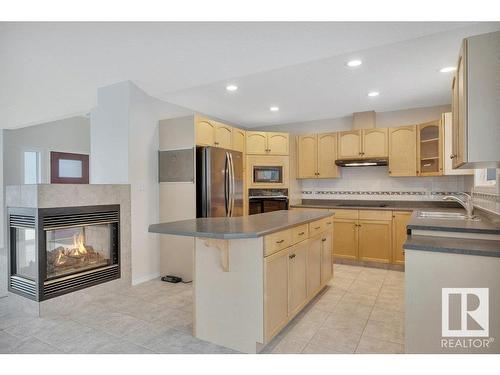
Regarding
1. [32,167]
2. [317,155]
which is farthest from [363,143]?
[32,167]

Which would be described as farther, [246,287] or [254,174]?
[254,174]

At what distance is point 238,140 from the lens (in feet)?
14.9

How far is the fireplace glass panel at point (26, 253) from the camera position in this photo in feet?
9.14

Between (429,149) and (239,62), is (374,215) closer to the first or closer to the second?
(429,149)

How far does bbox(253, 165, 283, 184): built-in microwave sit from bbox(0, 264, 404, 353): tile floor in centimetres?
208

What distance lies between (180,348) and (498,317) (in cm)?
192

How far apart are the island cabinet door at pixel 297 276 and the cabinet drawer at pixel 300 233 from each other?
0.05 m

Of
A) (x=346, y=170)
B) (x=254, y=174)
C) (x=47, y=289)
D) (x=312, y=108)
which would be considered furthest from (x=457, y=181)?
(x=47, y=289)

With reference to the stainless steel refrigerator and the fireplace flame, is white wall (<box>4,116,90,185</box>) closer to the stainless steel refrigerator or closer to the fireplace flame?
the fireplace flame

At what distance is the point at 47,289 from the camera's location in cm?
274

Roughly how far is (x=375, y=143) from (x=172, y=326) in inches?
142

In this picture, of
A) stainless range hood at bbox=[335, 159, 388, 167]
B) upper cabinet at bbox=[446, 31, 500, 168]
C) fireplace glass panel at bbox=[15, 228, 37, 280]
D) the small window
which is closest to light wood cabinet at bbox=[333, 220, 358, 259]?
stainless range hood at bbox=[335, 159, 388, 167]

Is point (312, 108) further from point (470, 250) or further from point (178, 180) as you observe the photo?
point (470, 250)

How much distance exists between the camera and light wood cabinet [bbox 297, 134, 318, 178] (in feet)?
16.1
